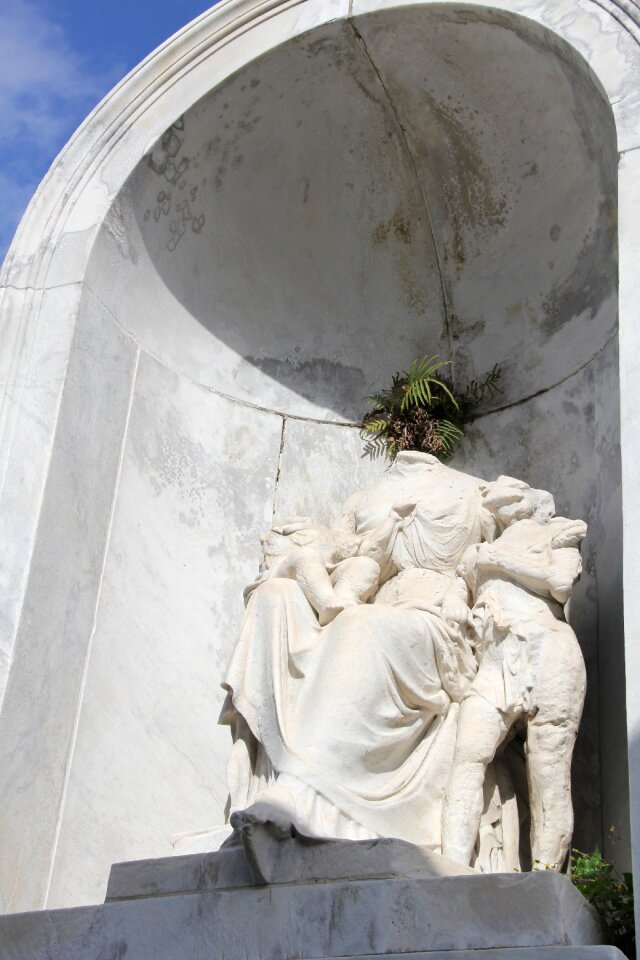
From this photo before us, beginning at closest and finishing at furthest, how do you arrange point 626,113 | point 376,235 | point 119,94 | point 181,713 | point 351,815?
point 351,815
point 626,113
point 181,713
point 119,94
point 376,235

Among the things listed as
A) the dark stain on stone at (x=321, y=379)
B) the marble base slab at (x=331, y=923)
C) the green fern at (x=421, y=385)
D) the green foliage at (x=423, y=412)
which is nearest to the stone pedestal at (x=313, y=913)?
the marble base slab at (x=331, y=923)

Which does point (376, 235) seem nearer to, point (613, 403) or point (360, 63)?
point (360, 63)

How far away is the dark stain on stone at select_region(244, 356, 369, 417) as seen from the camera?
6668 mm

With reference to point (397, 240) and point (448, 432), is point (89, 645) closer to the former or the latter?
point (448, 432)

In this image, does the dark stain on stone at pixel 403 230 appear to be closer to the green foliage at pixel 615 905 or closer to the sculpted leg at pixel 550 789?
the sculpted leg at pixel 550 789

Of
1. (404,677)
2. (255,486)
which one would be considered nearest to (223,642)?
(255,486)

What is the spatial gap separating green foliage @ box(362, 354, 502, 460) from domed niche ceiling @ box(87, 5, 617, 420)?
0.11 metres

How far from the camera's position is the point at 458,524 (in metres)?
5.51

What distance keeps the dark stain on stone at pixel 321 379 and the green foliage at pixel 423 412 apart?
119 millimetres

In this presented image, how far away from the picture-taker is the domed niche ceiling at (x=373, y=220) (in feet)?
20.1

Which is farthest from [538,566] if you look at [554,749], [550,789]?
[550,789]

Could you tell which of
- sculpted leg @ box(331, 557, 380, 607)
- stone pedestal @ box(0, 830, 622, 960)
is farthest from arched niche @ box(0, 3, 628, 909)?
stone pedestal @ box(0, 830, 622, 960)

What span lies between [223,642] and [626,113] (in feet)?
8.52

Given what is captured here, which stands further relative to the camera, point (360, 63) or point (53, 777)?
point (360, 63)
